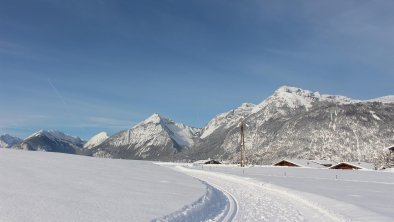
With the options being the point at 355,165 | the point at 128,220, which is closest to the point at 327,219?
the point at 128,220

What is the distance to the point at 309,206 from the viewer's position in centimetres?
2252

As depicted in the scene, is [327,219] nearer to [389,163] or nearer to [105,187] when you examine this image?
[105,187]

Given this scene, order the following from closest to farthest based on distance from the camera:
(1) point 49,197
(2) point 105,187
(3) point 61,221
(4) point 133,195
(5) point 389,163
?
(3) point 61,221
(1) point 49,197
(4) point 133,195
(2) point 105,187
(5) point 389,163

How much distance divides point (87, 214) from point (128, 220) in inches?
54.0

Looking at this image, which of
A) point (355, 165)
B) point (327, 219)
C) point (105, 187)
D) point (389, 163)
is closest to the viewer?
point (327, 219)

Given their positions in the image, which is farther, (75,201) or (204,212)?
(204,212)

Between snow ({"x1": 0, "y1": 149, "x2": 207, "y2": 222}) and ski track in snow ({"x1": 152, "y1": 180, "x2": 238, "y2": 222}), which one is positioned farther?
ski track in snow ({"x1": 152, "y1": 180, "x2": 238, "y2": 222})

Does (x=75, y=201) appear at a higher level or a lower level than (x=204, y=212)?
higher

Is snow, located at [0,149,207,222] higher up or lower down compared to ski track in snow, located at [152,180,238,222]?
higher up

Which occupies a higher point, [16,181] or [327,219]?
[16,181]

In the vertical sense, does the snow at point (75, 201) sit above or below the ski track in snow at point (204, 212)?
above

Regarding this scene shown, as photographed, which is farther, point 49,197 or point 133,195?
point 133,195

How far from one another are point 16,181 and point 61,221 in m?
8.33

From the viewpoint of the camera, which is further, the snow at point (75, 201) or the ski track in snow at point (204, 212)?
the ski track in snow at point (204, 212)
